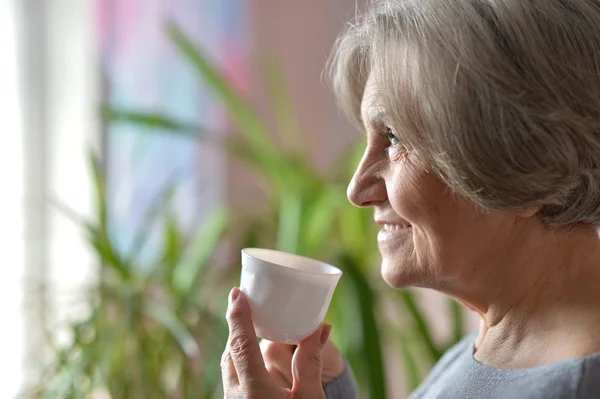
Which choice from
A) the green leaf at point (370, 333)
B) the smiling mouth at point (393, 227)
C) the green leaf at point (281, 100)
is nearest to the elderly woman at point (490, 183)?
the smiling mouth at point (393, 227)

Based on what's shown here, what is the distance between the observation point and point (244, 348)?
916 mm

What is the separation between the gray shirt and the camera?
836 millimetres

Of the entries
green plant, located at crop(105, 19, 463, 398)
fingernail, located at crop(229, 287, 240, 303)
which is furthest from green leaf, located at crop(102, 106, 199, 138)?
fingernail, located at crop(229, 287, 240, 303)

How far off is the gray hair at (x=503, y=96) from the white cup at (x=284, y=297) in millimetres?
189

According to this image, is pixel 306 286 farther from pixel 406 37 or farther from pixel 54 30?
pixel 54 30

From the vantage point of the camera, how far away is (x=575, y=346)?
0.88 m

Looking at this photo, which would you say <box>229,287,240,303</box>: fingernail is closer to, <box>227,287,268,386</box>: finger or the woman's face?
<box>227,287,268,386</box>: finger

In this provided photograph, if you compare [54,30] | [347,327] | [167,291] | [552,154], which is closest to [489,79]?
[552,154]

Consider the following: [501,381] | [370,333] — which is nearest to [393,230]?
[501,381]

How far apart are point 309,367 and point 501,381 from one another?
0.72ft

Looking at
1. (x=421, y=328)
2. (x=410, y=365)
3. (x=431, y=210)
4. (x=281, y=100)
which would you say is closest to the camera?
(x=431, y=210)

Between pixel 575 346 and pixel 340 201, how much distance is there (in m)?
1.01

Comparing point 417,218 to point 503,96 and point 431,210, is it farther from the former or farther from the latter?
point 503,96

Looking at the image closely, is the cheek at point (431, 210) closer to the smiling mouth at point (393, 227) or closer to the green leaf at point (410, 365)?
the smiling mouth at point (393, 227)
